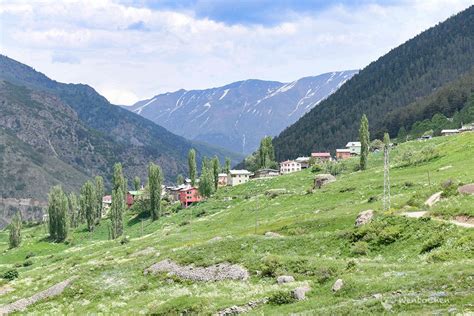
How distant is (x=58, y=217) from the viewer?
157m

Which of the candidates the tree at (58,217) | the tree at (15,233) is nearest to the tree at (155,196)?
the tree at (58,217)

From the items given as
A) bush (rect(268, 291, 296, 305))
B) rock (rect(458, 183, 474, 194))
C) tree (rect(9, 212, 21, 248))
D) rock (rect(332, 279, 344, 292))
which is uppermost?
rock (rect(458, 183, 474, 194))

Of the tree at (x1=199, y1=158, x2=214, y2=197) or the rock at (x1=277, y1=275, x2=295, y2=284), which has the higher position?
the tree at (x1=199, y1=158, x2=214, y2=197)

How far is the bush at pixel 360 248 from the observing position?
140 feet

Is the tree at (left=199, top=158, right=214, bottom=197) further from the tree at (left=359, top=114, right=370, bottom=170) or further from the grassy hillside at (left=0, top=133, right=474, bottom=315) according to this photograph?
the grassy hillside at (left=0, top=133, right=474, bottom=315)

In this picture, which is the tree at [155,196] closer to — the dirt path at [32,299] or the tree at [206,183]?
the tree at [206,183]

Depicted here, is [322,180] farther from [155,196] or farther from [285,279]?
[285,279]

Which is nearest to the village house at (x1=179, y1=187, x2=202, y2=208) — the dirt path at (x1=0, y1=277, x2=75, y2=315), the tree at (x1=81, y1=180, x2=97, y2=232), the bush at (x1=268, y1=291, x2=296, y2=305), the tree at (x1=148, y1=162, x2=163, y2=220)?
the tree at (x1=81, y1=180, x2=97, y2=232)

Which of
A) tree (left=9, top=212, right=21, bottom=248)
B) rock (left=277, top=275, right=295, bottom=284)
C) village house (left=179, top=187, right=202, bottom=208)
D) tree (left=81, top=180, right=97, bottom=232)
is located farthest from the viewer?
village house (left=179, top=187, right=202, bottom=208)

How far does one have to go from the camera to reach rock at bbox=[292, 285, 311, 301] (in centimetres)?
3173

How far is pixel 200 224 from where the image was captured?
354ft

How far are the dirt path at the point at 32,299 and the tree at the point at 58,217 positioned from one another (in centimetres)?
10781

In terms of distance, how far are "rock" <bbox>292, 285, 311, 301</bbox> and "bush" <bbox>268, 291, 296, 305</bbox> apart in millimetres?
221

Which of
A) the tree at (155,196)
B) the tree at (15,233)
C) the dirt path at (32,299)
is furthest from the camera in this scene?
the tree at (15,233)
